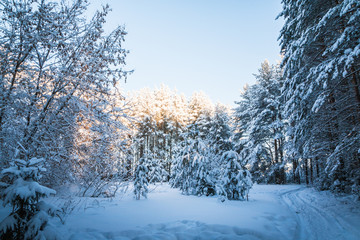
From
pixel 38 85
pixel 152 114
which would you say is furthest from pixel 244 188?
pixel 152 114

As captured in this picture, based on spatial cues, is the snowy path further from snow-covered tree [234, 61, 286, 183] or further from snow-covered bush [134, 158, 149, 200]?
snow-covered tree [234, 61, 286, 183]

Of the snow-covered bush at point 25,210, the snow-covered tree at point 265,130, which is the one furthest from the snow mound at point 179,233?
the snow-covered tree at point 265,130

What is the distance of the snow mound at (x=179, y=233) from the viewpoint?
312 cm

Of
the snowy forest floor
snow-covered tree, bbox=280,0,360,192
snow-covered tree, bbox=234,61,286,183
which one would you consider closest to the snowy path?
the snowy forest floor

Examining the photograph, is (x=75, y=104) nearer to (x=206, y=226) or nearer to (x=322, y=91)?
(x=206, y=226)

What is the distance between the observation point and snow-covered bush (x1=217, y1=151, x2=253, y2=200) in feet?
24.0

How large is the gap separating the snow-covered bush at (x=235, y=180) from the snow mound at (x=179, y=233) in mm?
3542

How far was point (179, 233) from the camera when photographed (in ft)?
11.0

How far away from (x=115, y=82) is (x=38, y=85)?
6.35 ft

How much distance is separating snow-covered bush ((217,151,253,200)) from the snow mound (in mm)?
3542

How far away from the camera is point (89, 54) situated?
5371 mm

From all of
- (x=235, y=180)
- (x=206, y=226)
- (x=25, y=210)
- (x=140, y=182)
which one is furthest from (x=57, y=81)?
(x=235, y=180)

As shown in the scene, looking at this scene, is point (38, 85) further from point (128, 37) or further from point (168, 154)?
point (168, 154)

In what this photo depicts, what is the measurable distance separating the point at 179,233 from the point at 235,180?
15.7ft
